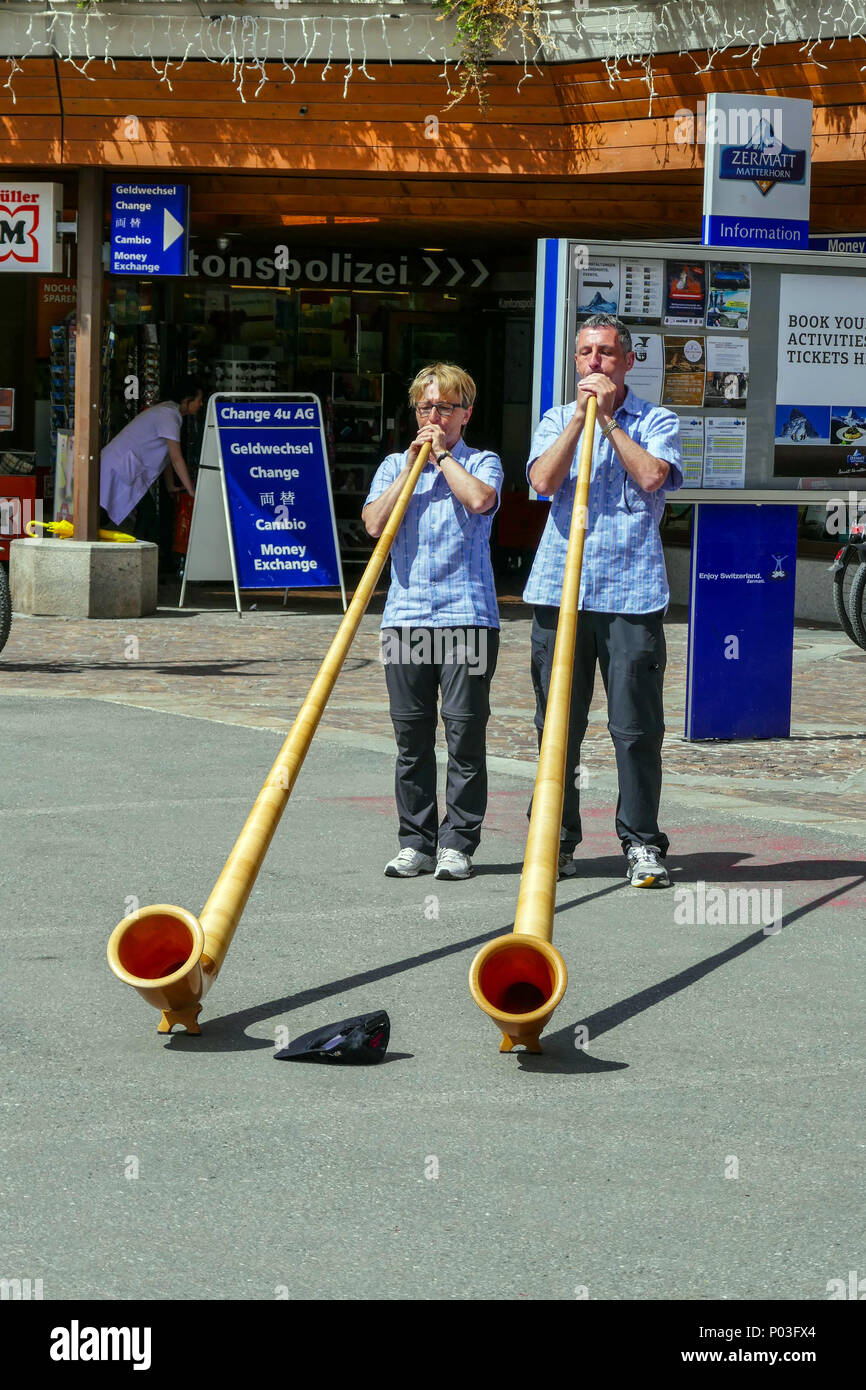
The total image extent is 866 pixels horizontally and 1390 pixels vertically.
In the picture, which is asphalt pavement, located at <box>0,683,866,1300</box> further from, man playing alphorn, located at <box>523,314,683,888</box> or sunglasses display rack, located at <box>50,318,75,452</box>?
sunglasses display rack, located at <box>50,318,75,452</box>

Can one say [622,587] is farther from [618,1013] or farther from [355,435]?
[355,435]

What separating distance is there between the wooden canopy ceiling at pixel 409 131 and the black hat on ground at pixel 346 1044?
9113mm

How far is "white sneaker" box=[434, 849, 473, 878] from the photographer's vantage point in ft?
21.0

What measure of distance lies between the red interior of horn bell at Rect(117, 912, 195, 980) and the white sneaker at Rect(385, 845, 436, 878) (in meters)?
1.87

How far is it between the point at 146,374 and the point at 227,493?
3981 millimetres

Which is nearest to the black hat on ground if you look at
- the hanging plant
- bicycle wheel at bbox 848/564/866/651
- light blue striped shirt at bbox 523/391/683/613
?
light blue striped shirt at bbox 523/391/683/613

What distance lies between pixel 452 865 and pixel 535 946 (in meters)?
2.06

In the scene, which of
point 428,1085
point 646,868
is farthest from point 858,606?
point 428,1085

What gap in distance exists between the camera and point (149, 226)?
14.0 m

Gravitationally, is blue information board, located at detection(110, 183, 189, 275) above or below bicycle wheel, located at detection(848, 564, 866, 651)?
above

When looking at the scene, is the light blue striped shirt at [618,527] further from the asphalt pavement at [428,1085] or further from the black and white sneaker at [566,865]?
the asphalt pavement at [428,1085]

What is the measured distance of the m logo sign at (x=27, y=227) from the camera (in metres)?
14.0

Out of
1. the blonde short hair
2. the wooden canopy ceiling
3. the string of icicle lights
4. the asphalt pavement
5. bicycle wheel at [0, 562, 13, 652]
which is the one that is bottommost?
the asphalt pavement

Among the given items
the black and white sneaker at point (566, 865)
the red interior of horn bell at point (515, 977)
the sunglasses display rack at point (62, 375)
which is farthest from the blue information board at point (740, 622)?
the sunglasses display rack at point (62, 375)
